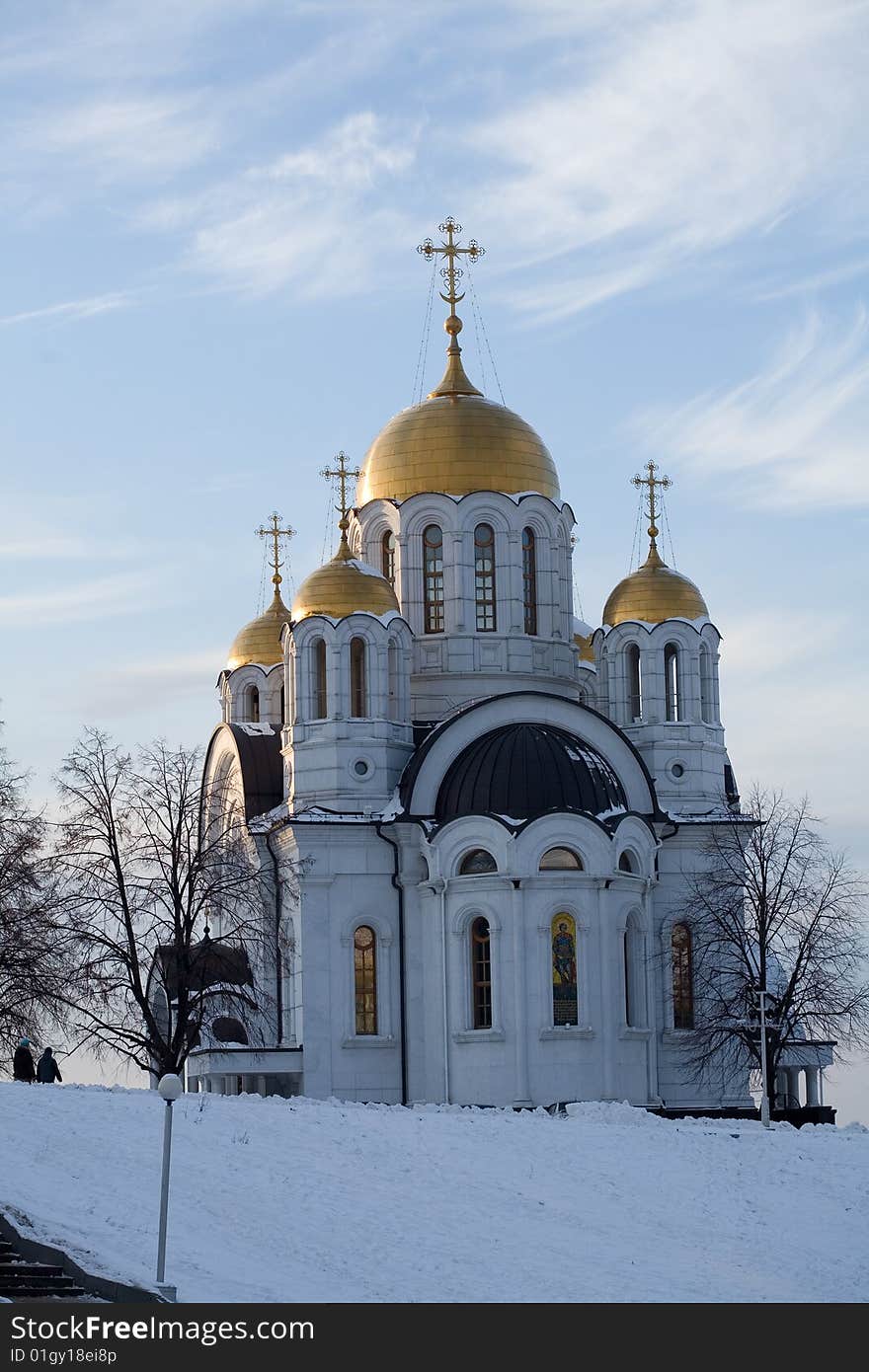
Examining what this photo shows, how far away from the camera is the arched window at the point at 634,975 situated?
1625 inches

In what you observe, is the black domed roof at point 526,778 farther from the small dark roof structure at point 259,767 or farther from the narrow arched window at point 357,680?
the small dark roof structure at point 259,767

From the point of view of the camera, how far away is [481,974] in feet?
133

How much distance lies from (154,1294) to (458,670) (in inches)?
1004

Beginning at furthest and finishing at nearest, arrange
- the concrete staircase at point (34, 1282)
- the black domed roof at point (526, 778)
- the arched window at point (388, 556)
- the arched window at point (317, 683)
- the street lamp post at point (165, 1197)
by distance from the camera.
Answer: the arched window at point (388, 556) → the arched window at point (317, 683) → the black domed roof at point (526, 778) → the street lamp post at point (165, 1197) → the concrete staircase at point (34, 1282)

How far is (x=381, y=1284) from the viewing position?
75.3 feet

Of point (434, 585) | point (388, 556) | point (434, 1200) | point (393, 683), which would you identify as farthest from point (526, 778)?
point (434, 1200)

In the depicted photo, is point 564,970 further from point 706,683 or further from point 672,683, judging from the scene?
point 706,683

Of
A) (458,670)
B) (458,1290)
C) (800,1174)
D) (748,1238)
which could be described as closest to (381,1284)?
(458,1290)

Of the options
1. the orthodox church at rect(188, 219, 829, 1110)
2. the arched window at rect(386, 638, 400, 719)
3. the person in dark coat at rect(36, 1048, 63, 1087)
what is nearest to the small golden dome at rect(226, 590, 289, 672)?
the orthodox church at rect(188, 219, 829, 1110)

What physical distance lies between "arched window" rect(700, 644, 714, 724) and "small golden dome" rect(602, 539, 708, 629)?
764mm

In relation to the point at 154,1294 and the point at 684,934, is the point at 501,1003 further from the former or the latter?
the point at 154,1294

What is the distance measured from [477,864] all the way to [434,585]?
23.1 feet

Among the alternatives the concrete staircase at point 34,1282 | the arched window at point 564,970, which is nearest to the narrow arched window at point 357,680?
the arched window at point 564,970

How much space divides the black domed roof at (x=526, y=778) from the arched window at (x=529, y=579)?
4.09m
